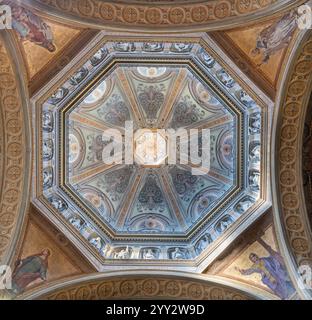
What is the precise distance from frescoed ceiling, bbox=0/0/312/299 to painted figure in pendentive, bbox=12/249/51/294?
26mm

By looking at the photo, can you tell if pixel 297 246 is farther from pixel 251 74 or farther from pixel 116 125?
pixel 116 125

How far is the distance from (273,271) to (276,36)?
5505mm

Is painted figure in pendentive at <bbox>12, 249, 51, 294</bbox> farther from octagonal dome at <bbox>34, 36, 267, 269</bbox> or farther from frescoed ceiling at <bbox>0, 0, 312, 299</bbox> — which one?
octagonal dome at <bbox>34, 36, 267, 269</bbox>

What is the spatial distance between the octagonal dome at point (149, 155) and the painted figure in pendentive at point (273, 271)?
946 millimetres

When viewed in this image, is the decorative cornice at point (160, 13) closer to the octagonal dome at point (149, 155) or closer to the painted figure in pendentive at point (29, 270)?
the octagonal dome at point (149, 155)

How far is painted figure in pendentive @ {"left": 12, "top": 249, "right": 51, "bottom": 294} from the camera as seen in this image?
1162cm

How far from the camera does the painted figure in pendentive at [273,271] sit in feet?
37.6

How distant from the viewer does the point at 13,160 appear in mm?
12055

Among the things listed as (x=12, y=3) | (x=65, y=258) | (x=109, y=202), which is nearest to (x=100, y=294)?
(x=65, y=258)

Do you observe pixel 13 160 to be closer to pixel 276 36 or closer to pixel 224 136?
pixel 224 136

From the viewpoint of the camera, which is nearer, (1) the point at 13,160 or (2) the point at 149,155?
(1) the point at 13,160

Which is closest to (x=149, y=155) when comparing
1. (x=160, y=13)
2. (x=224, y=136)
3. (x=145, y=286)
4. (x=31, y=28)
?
(x=224, y=136)

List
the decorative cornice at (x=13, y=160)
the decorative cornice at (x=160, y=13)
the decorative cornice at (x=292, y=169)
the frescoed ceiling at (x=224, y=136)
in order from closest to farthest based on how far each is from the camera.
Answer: the decorative cornice at (x=160, y=13)
the frescoed ceiling at (x=224, y=136)
the decorative cornice at (x=292, y=169)
the decorative cornice at (x=13, y=160)

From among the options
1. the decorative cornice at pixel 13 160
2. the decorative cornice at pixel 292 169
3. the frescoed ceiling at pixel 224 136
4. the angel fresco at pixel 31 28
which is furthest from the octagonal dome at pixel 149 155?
the angel fresco at pixel 31 28
